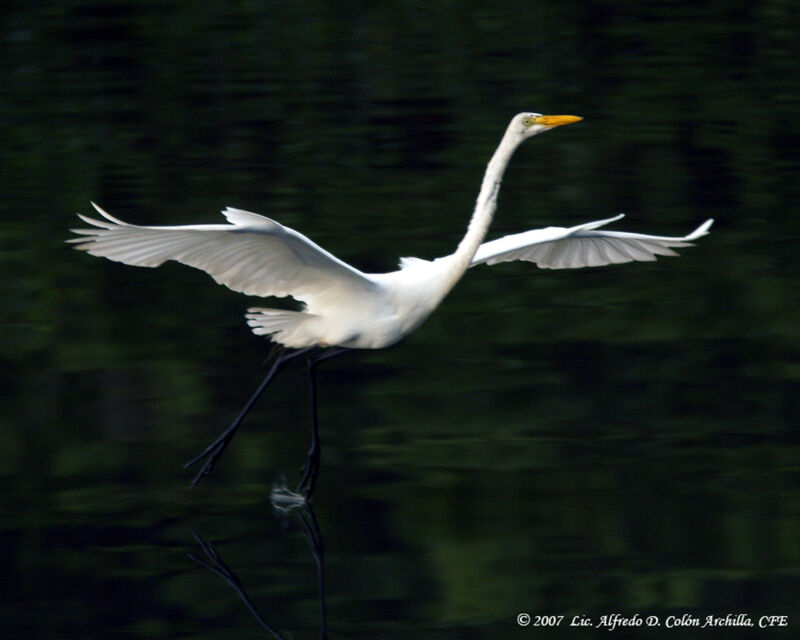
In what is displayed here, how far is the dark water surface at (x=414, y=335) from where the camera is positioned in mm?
5023

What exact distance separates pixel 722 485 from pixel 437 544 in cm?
118

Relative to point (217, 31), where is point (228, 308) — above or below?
below

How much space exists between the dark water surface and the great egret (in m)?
0.55

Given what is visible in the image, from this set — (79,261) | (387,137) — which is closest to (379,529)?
(79,261)

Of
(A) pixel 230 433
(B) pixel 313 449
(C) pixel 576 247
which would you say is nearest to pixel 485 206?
(C) pixel 576 247

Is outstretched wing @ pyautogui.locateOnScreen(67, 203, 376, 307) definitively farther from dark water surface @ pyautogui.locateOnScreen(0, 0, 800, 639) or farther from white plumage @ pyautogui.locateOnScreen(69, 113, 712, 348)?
dark water surface @ pyautogui.locateOnScreen(0, 0, 800, 639)

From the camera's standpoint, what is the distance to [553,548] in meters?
5.21

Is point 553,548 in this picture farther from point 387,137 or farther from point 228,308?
point 387,137

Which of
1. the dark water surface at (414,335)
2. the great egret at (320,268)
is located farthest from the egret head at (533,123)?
the dark water surface at (414,335)

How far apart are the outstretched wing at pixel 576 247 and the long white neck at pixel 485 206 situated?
23 centimetres

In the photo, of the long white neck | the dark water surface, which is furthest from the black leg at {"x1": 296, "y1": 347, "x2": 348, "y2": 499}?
the long white neck

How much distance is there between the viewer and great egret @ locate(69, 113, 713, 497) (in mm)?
4816

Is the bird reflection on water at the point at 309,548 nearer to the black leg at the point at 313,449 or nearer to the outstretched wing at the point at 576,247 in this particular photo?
the black leg at the point at 313,449

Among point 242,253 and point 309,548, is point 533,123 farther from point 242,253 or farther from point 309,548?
point 309,548
